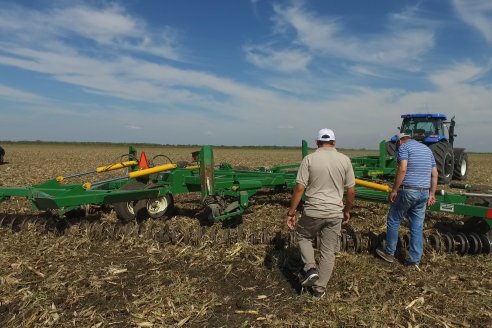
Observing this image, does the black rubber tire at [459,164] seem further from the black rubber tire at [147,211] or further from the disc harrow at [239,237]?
the black rubber tire at [147,211]

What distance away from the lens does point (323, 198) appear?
4.26 m

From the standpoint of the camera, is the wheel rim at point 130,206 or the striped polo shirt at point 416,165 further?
the wheel rim at point 130,206

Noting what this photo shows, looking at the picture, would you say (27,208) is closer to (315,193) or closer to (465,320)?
(315,193)

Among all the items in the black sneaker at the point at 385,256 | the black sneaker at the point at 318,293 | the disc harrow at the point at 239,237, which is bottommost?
the black sneaker at the point at 318,293

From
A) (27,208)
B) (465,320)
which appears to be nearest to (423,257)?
(465,320)

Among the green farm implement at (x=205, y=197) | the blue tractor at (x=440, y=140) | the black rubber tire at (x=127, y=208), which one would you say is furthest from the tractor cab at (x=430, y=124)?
the black rubber tire at (x=127, y=208)

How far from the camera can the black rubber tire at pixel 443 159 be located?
11378 mm

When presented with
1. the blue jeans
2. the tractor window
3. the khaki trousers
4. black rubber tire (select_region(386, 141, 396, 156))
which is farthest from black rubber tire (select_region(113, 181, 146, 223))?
the tractor window

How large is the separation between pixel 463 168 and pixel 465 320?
12108mm

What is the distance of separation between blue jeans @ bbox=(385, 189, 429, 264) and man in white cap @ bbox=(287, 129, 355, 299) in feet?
3.82

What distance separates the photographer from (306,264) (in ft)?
14.3

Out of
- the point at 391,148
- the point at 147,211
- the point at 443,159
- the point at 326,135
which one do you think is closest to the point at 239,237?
the point at 326,135

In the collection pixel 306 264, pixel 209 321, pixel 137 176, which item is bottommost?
pixel 209 321

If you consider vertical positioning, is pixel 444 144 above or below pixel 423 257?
above
